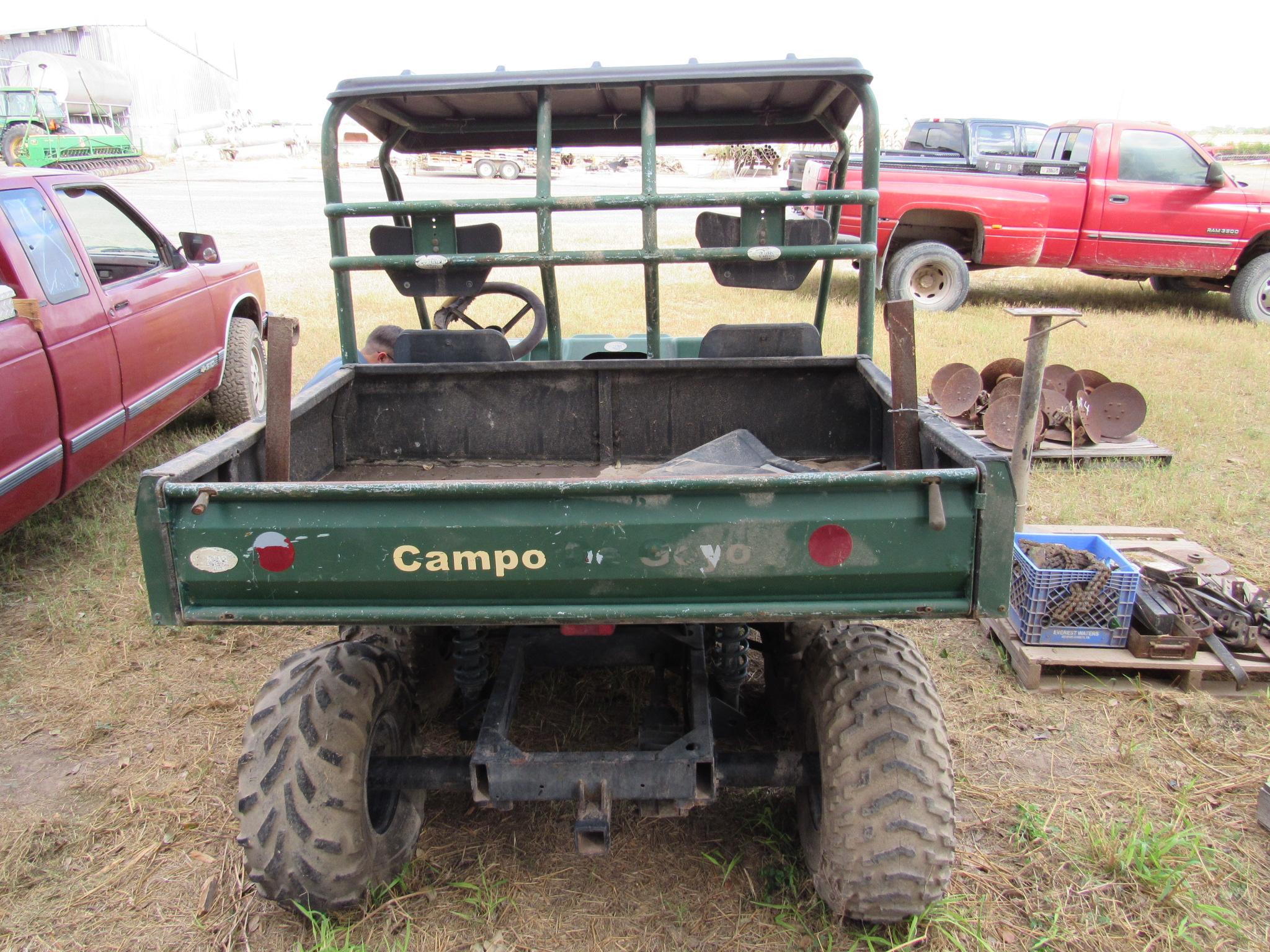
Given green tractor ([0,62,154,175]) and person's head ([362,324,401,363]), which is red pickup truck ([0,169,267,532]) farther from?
green tractor ([0,62,154,175])

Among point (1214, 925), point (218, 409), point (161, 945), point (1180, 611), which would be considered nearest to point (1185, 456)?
point (1180, 611)

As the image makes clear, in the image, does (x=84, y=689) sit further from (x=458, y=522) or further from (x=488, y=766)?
(x=458, y=522)

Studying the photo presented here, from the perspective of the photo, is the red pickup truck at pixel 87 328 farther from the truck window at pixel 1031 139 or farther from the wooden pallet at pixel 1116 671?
the truck window at pixel 1031 139

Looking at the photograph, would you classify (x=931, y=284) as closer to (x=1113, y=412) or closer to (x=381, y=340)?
(x=1113, y=412)

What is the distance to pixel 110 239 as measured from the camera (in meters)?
5.21

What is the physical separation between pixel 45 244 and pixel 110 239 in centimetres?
119

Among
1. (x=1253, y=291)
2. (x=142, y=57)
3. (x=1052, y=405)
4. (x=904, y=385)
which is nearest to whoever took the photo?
(x=904, y=385)

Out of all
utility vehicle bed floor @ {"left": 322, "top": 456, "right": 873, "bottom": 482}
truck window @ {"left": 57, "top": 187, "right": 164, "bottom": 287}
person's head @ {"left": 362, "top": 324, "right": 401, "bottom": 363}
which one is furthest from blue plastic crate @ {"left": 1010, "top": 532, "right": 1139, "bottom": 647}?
truck window @ {"left": 57, "top": 187, "right": 164, "bottom": 287}

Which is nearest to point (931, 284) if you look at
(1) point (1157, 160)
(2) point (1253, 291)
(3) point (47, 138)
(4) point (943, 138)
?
(4) point (943, 138)

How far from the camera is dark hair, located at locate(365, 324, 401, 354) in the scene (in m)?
4.72

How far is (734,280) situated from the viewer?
130 inches

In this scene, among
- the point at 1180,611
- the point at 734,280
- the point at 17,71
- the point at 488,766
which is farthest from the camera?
the point at 17,71

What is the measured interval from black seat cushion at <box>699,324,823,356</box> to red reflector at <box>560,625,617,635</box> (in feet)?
4.72

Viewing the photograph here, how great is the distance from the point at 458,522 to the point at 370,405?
1586 mm
